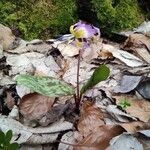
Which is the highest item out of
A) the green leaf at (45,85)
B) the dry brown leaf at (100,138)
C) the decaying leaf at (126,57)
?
the green leaf at (45,85)

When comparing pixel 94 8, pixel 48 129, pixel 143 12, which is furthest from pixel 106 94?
pixel 143 12

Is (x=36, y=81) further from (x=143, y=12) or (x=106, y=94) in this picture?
(x=143, y=12)

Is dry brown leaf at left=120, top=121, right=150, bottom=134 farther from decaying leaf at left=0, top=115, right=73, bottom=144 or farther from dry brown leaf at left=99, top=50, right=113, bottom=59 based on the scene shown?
dry brown leaf at left=99, top=50, right=113, bottom=59

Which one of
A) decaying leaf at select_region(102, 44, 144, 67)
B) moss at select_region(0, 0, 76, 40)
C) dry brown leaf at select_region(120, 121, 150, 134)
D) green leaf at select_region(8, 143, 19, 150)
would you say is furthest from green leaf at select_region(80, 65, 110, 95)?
moss at select_region(0, 0, 76, 40)

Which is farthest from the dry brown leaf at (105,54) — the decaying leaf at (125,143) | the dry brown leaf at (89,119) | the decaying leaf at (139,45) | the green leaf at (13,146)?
the green leaf at (13,146)

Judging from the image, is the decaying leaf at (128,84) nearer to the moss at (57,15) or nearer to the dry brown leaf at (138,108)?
the dry brown leaf at (138,108)

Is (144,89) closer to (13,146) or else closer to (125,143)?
(125,143)

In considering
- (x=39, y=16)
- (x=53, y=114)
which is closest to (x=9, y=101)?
(x=53, y=114)
